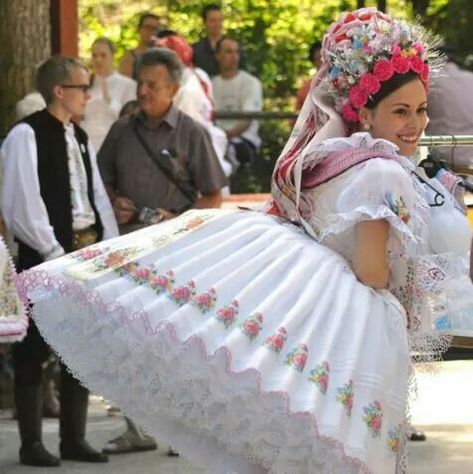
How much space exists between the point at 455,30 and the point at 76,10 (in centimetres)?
312

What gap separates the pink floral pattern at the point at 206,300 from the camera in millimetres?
5067

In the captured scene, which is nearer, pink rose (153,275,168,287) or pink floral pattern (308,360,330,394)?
pink floral pattern (308,360,330,394)

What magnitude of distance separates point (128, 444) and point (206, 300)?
149 inches

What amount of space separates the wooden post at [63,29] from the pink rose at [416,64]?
589 cm

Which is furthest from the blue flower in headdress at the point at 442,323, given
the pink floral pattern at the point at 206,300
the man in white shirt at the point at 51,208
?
the man in white shirt at the point at 51,208

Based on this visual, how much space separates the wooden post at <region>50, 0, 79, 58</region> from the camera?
11133 millimetres

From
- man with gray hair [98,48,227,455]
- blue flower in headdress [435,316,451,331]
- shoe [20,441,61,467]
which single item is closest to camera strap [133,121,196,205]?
man with gray hair [98,48,227,455]

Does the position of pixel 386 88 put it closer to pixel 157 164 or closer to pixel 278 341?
pixel 278 341

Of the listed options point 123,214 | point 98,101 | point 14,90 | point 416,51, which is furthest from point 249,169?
point 416,51

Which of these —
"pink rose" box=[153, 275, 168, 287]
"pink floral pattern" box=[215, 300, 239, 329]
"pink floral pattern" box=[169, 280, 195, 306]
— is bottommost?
"pink floral pattern" box=[215, 300, 239, 329]

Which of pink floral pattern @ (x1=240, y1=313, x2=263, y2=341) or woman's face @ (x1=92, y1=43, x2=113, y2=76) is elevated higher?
pink floral pattern @ (x1=240, y1=313, x2=263, y2=341)

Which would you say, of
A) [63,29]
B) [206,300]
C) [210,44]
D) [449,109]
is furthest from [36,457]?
[210,44]

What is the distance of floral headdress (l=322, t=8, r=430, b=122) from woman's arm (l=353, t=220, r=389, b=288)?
45 cm

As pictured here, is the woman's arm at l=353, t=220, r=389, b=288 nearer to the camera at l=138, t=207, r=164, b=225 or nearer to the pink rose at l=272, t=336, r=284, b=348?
the pink rose at l=272, t=336, r=284, b=348
